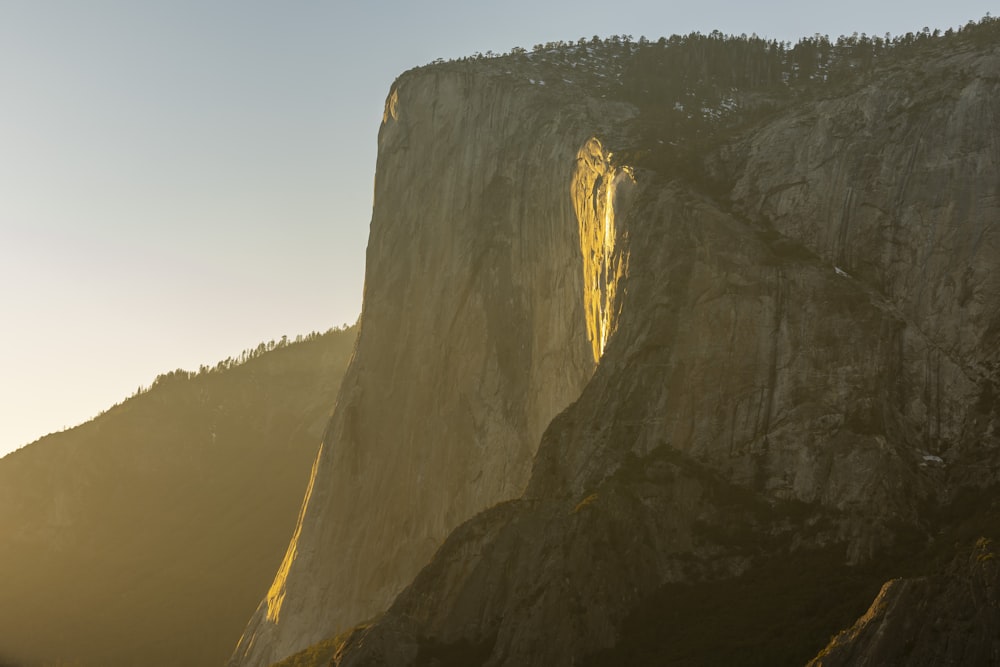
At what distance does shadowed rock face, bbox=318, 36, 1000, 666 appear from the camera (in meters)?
73.4

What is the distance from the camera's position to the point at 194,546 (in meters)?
171

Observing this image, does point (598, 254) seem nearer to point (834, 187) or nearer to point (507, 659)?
point (834, 187)

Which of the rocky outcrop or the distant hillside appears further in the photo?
the distant hillside

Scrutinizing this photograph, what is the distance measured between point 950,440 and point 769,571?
40.2 feet

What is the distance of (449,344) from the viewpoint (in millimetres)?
113812

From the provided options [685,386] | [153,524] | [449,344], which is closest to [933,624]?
[685,386]

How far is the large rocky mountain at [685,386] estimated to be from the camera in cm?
7144

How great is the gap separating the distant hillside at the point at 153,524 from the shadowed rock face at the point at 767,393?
73.5 meters

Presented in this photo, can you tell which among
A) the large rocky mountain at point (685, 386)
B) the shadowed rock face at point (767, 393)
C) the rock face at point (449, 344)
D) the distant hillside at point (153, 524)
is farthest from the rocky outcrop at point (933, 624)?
the distant hillside at point (153, 524)

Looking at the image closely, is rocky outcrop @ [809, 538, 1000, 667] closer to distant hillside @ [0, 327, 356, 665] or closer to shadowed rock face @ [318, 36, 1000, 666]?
shadowed rock face @ [318, 36, 1000, 666]

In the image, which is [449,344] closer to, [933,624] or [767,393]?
[767,393]

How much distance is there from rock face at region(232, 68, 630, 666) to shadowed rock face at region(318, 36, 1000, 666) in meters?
13.9

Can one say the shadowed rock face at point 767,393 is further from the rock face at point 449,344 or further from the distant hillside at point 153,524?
the distant hillside at point 153,524

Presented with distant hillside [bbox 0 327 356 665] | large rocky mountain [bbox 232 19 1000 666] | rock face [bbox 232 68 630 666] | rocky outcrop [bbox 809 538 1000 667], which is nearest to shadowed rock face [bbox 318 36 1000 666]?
large rocky mountain [bbox 232 19 1000 666]
